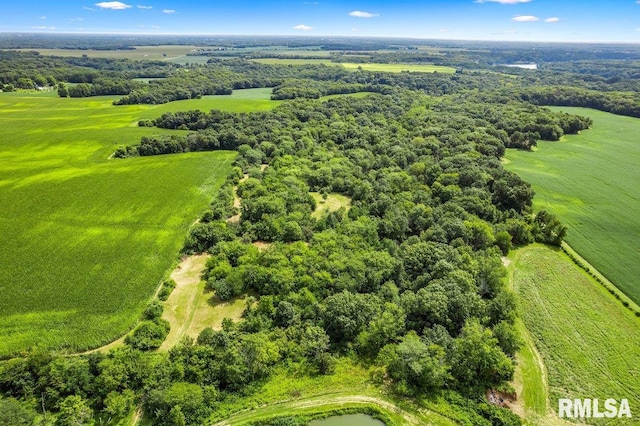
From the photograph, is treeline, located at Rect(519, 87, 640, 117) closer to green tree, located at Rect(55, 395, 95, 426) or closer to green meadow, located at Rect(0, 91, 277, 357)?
green meadow, located at Rect(0, 91, 277, 357)

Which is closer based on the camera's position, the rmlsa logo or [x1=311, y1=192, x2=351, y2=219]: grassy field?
the rmlsa logo

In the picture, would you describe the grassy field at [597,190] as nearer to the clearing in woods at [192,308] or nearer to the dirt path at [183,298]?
the clearing in woods at [192,308]

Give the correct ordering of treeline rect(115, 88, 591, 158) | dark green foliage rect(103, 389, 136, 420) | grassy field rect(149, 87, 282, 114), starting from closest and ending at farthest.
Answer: dark green foliage rect(103, 389, 136, 420) → treeline rect(115, 88, 591, 158) → grassy field rect(149, 87, 282, 114)

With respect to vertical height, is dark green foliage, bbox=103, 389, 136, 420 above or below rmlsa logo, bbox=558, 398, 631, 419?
above

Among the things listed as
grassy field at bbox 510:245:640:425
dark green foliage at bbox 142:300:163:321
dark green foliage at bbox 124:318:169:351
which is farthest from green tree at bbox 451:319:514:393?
dark green foliage at bbox 142:300:163:321

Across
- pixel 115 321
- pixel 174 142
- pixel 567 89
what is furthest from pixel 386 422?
pixel 567 89

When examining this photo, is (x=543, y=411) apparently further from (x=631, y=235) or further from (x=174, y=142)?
(x=174, y=142)

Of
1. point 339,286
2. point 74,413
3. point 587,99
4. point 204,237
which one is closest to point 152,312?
point 74,413
